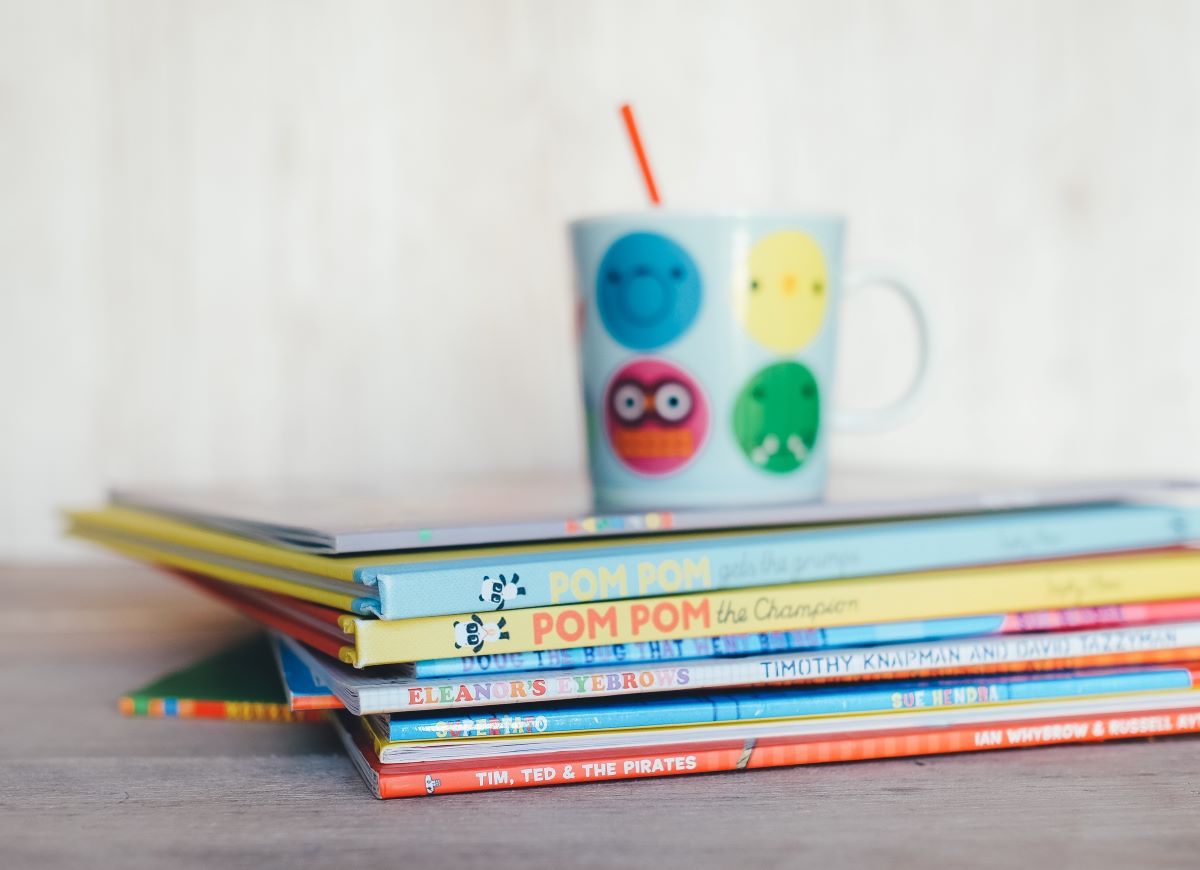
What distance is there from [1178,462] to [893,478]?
0.54 metres

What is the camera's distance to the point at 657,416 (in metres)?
0.58

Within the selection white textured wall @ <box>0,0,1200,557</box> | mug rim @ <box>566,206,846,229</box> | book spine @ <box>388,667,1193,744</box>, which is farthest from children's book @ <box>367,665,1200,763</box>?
white textured wall @ <box>0,0,1200,557</box>

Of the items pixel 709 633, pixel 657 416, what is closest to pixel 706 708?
pixel 709 633

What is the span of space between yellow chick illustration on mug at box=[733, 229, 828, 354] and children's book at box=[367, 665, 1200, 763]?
172 millimetres

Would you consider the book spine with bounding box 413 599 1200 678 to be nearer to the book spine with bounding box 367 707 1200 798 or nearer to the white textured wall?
the book spine with bounding box 367 707 1200 798

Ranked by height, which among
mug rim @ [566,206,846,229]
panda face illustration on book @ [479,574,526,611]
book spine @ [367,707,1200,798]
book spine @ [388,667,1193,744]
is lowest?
book spine @ [367,707,1200,798]

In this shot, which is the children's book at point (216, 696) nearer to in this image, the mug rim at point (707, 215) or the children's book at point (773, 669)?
the children's book at point (773, 669)

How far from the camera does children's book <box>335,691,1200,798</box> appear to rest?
45 cm

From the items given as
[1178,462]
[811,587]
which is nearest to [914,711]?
[811,587]

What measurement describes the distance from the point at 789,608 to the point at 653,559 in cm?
6

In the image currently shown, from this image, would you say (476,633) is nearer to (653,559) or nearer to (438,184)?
(653,559)

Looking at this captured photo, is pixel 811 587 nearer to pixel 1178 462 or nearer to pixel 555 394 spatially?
pixel 555 394

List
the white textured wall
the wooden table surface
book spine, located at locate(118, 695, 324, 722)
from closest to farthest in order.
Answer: the wooden table surface < book spine, located at locate(118, 695, 324, 722) < the white textured wall

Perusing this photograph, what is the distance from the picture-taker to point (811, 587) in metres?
0.50
